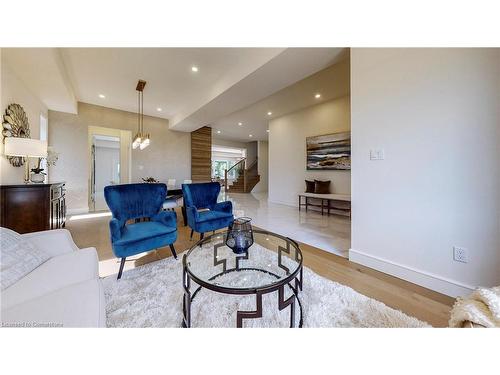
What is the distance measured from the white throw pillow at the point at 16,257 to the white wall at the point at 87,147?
15.3ft

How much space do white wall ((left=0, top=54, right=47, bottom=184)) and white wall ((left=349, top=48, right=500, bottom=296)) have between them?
444 cm

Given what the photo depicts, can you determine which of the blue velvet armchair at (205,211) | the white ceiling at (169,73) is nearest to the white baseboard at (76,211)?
the white ceiling at (169,73)

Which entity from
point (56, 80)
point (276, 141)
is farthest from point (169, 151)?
point (276, 141)

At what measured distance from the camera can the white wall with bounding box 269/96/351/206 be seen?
5.03 m

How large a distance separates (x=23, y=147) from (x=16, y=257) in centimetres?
209

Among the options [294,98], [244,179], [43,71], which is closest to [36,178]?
[43,71]

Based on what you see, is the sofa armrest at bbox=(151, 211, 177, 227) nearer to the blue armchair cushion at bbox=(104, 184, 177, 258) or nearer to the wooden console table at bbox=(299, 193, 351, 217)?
the blue armchair cushion at bbox=(104, 184, 177, 258)

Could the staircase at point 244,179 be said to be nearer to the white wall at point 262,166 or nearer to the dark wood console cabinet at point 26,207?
the white wall at point 262,166

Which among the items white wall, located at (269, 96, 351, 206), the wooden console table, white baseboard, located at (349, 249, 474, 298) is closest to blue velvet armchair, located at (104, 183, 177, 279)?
white baseboard, located at (349, 249, 474, 298)

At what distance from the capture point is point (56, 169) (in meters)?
4.54

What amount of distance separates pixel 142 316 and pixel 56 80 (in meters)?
3.96

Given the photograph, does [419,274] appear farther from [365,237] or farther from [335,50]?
[335,50]
